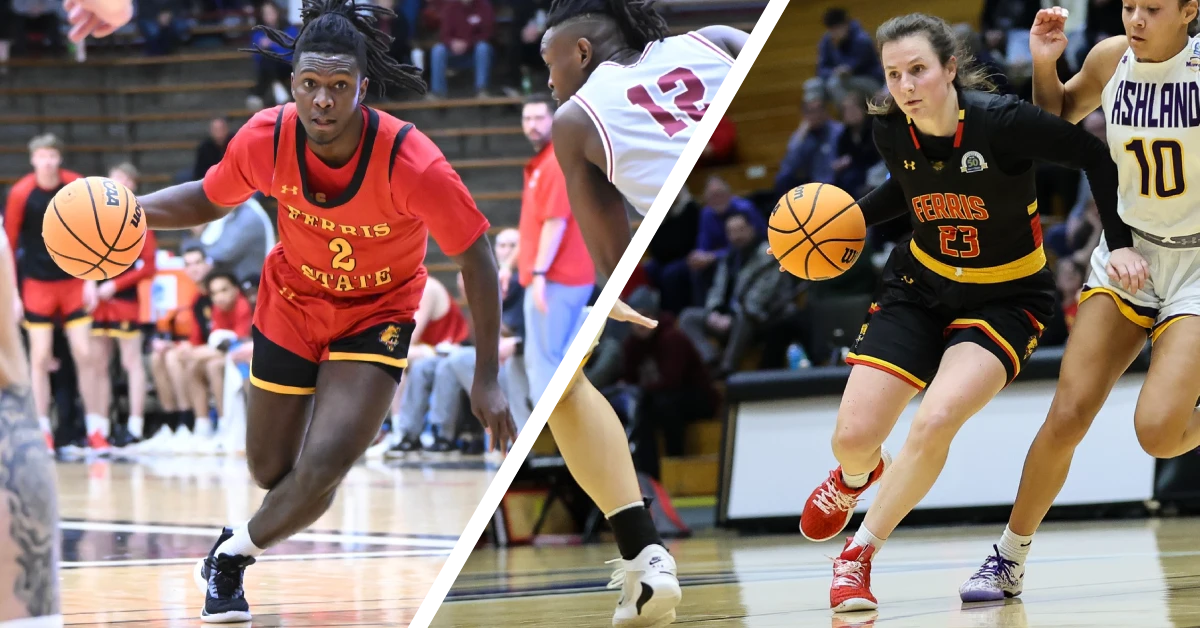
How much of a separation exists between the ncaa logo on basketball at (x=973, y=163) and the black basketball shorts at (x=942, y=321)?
296mm

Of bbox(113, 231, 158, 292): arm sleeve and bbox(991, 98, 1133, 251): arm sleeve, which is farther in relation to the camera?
bbox(113, 231, 158, 292): arm sleeve

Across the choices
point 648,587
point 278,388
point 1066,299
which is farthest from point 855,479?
point 1066,299

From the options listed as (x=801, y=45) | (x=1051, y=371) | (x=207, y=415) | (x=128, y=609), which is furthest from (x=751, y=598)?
(x=207, y=415)

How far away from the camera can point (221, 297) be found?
31.5ft

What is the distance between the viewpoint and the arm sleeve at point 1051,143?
124 inches

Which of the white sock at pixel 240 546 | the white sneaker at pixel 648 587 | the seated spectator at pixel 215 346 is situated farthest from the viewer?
the seated spectator at pixel 215 346

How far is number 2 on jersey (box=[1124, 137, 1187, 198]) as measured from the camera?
128 inches

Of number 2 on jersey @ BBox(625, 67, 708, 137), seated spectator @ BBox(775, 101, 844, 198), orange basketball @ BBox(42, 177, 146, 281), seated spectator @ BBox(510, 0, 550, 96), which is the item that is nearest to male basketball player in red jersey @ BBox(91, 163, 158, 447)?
seated spectator @ BBox(510, 0, 550, 96)

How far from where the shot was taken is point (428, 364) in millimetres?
8867

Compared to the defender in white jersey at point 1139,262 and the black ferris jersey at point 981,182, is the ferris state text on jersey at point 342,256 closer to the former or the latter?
the black ferris jersey at point 981,182

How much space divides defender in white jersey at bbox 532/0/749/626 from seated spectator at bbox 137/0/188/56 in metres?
10.9

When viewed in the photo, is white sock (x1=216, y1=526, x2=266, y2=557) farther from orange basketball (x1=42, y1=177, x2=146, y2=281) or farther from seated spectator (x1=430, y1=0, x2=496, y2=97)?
seated spectator (x1=430, y1=0, x2=496, y2=97)

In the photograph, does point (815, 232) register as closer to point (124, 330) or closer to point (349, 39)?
point (349, 39)

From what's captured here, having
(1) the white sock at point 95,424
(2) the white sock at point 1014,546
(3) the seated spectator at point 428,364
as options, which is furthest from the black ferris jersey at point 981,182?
(1) the white sock at point 95,424
